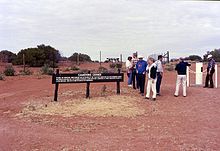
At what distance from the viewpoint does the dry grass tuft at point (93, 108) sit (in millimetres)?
11078

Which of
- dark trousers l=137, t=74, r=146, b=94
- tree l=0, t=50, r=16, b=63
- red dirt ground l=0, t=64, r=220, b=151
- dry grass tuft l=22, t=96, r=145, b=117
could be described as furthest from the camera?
tree l=0, t=50, r=16, b=63

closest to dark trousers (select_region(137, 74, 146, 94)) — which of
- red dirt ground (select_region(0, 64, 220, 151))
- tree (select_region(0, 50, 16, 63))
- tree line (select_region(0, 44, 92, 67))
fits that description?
red dirt ground (select_region(0, 64, 220, 151))

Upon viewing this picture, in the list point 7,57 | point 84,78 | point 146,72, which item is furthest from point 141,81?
point 7,57

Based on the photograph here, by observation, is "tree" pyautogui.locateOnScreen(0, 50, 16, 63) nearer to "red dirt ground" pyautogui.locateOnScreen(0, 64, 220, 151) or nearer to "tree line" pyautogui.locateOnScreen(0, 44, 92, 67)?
"tree line" pyautogui.locateOnScreen(0, 44, 92, 67)

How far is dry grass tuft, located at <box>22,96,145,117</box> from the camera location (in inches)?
436

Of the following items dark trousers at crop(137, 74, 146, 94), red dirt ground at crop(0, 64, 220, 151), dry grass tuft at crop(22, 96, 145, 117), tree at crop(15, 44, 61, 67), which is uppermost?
tree at crop(15, 44, 61, 67)

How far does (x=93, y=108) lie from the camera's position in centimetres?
1175

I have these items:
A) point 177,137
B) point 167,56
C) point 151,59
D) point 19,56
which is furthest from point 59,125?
point 19,56

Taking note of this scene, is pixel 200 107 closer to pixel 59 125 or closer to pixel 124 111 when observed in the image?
pixel 124 111

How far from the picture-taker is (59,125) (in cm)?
963

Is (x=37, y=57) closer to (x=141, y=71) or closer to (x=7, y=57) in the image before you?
(x=7, y=57)

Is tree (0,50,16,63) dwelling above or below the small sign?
above

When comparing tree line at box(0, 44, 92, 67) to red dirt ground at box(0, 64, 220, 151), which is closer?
red dirt ground at box(0, 64, 220, 151)

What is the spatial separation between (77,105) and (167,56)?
1465 inches
